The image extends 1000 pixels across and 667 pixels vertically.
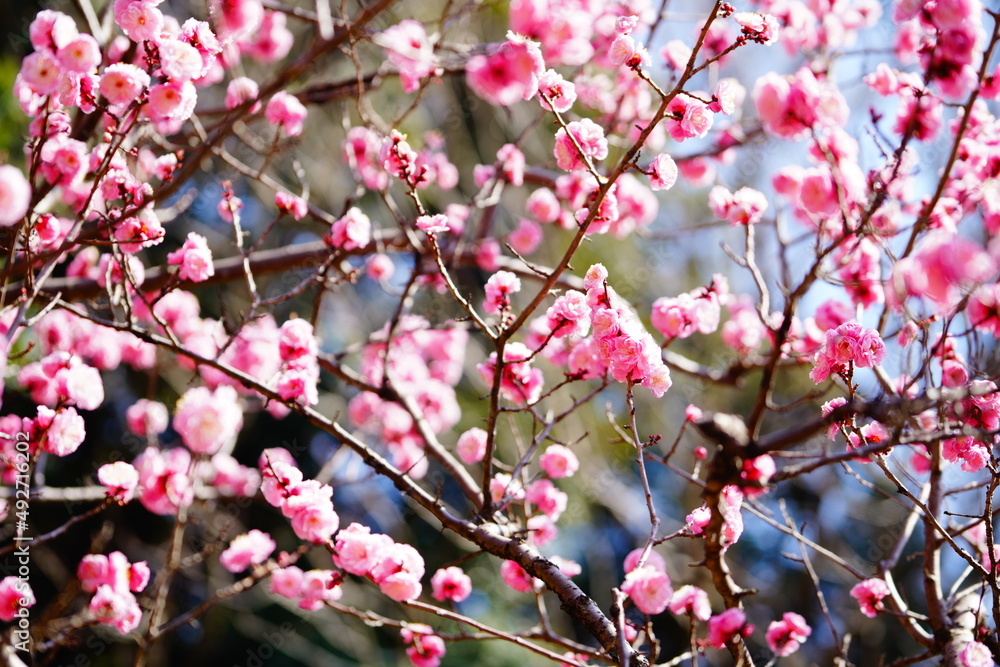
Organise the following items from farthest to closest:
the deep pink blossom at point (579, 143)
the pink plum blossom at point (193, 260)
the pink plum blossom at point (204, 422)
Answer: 1. the pink plum blossom at point (193, 260)
2. the pink plum blossom at point (204, 422)
3. the deep pink blossom at point (579, 143)

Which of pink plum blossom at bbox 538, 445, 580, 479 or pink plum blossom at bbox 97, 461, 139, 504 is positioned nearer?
pink plum blossom at bbox 97, 461, 139, 504

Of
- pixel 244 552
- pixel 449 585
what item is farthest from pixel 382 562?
pixel 244 552

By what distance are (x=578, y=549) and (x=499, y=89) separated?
22.2 feet

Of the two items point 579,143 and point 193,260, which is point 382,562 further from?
point 579,143

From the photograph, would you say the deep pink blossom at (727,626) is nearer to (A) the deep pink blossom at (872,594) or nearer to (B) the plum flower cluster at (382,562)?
(A) the deep pink blossom at (872,594)

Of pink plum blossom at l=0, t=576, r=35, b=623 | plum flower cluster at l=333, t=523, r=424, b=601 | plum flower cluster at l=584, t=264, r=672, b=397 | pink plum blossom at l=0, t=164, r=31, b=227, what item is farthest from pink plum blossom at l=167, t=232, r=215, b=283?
plum flower cluster at l=584, t=264, r=672, b=397

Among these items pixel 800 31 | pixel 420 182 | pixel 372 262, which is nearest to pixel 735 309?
pixel 800 31

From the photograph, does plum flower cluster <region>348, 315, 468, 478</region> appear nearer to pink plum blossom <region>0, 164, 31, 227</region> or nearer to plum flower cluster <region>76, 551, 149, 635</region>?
plum flower cluster <region>76, 551, 149, 635</region>

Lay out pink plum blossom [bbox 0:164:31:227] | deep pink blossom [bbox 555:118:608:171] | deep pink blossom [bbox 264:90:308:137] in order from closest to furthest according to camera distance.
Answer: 1. pink plum blossom [bbox 0:164:31:227]
2. deep pink blossom [bbox 555:118:608:171]
3. deep pink blossom [bbox 264:90:308:137]

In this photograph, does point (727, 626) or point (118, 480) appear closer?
point (727, 626)

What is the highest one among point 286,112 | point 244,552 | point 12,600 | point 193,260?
point 286,112

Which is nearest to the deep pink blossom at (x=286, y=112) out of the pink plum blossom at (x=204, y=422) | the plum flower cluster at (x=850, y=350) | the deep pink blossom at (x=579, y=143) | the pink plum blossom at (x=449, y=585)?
the pink plum blossom at (x=204, y=422)

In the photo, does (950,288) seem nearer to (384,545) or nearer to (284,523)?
(384,545)

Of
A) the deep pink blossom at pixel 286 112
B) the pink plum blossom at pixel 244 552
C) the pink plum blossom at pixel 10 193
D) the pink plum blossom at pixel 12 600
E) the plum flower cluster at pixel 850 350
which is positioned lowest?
the pink plum blossom at pixel 12 600
